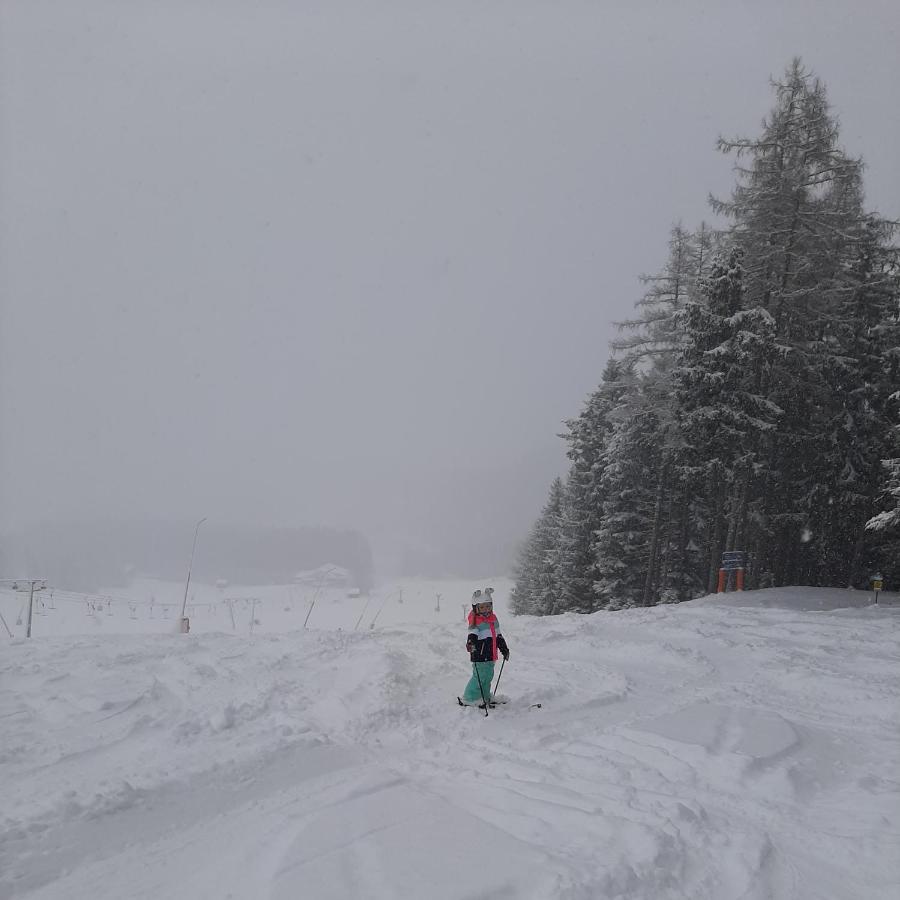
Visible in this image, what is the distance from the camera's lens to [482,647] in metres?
7.96

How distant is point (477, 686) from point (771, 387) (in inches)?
686

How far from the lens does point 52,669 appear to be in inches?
307

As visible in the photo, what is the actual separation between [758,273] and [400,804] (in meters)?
21.6

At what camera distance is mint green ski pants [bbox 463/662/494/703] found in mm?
7805

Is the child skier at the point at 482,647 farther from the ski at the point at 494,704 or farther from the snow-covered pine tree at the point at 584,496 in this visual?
the snow-covered pine tree at the point at 584,496

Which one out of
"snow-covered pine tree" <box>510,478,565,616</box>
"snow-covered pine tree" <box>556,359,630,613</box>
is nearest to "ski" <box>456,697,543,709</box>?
"snow-covered pine tree" <box>556,359,630,613</box>

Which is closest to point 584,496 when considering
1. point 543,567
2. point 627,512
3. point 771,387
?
point 627,512

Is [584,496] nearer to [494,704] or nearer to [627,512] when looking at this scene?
[627,512]

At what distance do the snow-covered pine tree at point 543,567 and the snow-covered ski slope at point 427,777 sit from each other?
19.5 m

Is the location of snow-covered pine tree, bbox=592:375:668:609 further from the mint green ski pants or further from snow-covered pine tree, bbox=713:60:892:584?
the mint green ski pants

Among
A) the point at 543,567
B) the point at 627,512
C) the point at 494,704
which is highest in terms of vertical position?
the point at 627,512

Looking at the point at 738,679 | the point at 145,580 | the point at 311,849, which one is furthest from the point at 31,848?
the point at 145,580

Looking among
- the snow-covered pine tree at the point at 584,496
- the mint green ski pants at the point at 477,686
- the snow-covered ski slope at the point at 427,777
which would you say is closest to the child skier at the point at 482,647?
the mint green ski pants at the point at 477,686

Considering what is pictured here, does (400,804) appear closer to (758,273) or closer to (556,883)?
(556,883)
